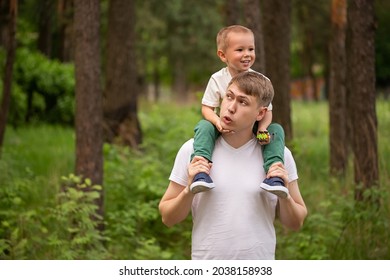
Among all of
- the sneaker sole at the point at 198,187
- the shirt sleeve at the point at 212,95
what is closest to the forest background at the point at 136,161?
the shirt sleeve at the point at 212,95

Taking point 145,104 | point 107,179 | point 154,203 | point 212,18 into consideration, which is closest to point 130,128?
point 107,179

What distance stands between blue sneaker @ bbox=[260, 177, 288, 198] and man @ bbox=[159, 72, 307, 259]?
80 millimetres

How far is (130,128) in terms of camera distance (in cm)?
1528

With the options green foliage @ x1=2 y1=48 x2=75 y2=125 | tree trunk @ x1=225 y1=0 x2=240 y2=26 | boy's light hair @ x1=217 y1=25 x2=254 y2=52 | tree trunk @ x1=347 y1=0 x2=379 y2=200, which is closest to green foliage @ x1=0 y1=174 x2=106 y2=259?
tree trunk @ x1=347 y1=0 x2=379 y2=200

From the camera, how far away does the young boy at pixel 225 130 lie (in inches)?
142

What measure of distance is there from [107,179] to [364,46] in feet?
13.3

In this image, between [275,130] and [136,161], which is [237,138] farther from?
[136,161]

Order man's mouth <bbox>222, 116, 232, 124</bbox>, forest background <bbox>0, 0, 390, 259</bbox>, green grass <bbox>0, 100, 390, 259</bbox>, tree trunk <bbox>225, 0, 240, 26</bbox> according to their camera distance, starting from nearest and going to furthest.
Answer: man's mouth <bbox>222, 116, 232, 124</bbox> → green grass <bbox>0, 100, 390, 259</bbox> → forest background <bbox>0, 0, 390, 259</bbox> → tree trunk <bbox>225, 0, 240, 26</bbox>

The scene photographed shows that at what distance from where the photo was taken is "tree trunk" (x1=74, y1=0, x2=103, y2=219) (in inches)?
355

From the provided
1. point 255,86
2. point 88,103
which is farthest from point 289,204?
point 88,103

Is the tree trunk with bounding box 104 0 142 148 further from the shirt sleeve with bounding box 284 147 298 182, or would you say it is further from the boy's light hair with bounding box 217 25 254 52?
the shirt sleeve with bounding box 284 147 298 182

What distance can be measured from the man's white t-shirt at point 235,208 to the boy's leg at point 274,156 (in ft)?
0.23

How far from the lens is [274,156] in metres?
3.77
